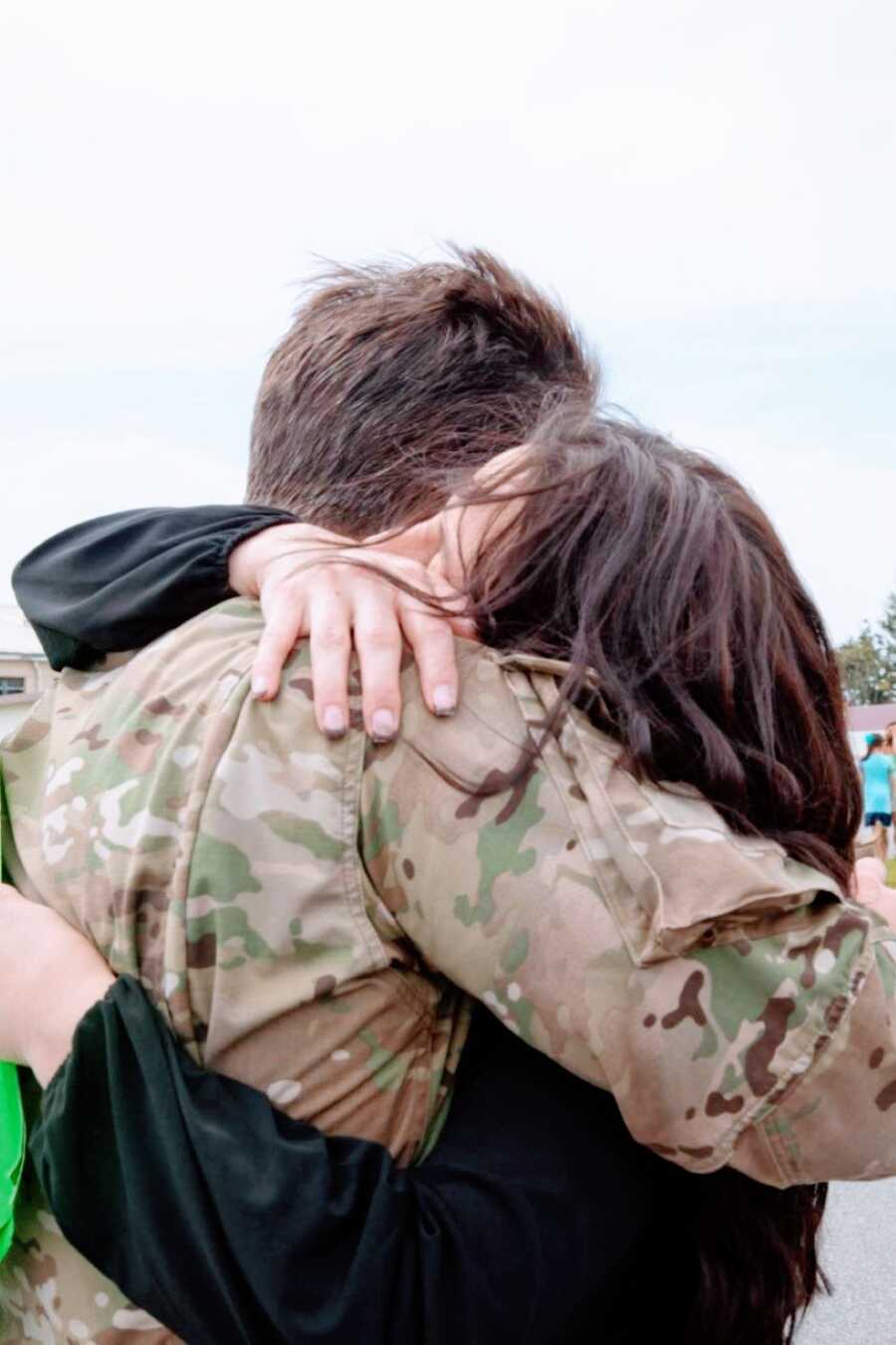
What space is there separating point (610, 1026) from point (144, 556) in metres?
0.79

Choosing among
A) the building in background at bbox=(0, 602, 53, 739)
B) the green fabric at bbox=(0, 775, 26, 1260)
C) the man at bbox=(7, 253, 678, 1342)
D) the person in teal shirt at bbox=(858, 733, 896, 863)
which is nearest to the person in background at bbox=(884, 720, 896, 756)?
the person in teal shirt at bbox=(858, 733, 896, 863)

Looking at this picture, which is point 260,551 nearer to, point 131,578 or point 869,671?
point 131,578

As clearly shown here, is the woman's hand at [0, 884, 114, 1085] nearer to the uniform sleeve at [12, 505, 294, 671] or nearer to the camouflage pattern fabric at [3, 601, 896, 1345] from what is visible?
A: the camouflage pattern fabric at [3, 601, 896, 1345]

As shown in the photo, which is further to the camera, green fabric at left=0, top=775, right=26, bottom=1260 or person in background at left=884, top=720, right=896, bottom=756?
person in background at left=884, top=720, right=896, bottom=756

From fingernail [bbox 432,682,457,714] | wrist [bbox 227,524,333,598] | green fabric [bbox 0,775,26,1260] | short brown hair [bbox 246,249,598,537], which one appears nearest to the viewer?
fingernail [bbox 432,682,457,714]

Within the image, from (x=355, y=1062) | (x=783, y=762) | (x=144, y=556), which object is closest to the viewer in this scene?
(x=355, y=1062)

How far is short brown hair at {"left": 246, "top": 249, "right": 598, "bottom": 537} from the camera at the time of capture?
1625 millimetres

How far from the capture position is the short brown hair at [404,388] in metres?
1.62

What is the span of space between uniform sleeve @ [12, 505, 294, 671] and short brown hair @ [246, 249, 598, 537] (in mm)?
108

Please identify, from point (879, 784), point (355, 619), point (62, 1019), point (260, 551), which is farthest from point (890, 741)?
point (62, 1019)

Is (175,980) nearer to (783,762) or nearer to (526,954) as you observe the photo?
(526,954)

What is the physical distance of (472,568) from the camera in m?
1.34

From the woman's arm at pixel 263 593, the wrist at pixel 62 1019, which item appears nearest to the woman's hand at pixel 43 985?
the wrist at pixel 62 1019

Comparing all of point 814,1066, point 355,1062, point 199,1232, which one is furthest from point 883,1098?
point 199,1232
